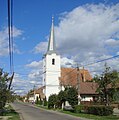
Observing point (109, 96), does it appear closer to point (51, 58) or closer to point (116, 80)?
point (116, 80)

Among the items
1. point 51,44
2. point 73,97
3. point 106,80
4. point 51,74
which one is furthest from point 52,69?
point 106,80

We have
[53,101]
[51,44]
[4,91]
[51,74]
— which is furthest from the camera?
[51,44]

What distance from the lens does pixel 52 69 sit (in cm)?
8925

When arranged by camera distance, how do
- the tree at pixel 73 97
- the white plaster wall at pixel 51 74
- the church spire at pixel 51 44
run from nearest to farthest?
the tree at pixel 73 97 → the white plaster wall at pixel 51 74 → the church spire at pixel 51 44

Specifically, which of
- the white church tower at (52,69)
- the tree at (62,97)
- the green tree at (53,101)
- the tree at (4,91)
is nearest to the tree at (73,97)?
the tree at (62,97)

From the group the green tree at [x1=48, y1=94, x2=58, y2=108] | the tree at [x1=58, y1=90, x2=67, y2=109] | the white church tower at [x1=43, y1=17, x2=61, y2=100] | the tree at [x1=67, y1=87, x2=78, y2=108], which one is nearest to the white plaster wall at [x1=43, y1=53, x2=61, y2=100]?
the white church tower at [x1=43, y1=17, x2=61, y2=100]

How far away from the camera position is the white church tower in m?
88.4

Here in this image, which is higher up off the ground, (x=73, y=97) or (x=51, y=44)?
(x=51, y=44)

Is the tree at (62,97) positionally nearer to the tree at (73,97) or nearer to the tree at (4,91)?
the tree at (73,97)

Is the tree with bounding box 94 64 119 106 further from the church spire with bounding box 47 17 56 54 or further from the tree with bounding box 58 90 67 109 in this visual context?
the church spire with bounding box 47 17 56 54

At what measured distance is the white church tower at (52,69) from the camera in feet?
290

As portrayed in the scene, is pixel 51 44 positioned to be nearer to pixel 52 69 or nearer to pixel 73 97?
pixel 52 69

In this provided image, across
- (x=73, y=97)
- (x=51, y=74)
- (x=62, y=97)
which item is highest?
(x=51, y=74)

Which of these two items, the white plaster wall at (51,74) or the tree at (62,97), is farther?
the white plaster wall at (51,74)
